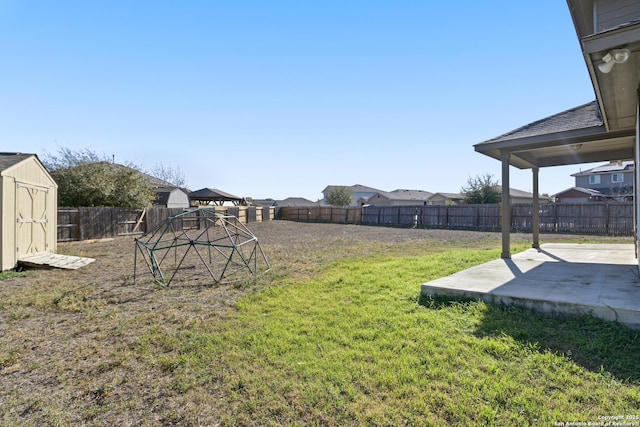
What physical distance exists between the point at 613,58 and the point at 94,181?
17.0 meters

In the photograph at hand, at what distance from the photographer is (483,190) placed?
23500mm

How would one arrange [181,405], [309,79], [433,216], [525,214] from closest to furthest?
1. [181,405]
2. [309,79]
3. [525,214]
4. [433,216]

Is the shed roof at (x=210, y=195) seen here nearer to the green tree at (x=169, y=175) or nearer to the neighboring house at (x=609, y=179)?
the green tree at (x=169, y=175)

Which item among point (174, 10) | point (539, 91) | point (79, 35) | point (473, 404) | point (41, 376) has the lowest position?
point (41, 376)

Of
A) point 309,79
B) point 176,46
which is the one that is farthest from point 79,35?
point 309,79

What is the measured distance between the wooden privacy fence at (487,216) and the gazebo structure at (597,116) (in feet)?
31.6

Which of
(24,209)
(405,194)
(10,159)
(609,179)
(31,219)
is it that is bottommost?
(31,219)

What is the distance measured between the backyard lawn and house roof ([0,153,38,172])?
14.1 feet

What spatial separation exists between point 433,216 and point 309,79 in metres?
14.3

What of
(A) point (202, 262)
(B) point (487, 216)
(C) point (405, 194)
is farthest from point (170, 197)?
(C) point (405, 194)

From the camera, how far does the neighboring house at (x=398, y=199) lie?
46000 millimetres

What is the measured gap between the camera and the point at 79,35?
794 centimetres

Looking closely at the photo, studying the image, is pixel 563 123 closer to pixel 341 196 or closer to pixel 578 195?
pixel 578 195

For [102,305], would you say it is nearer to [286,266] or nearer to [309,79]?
[286,266]
